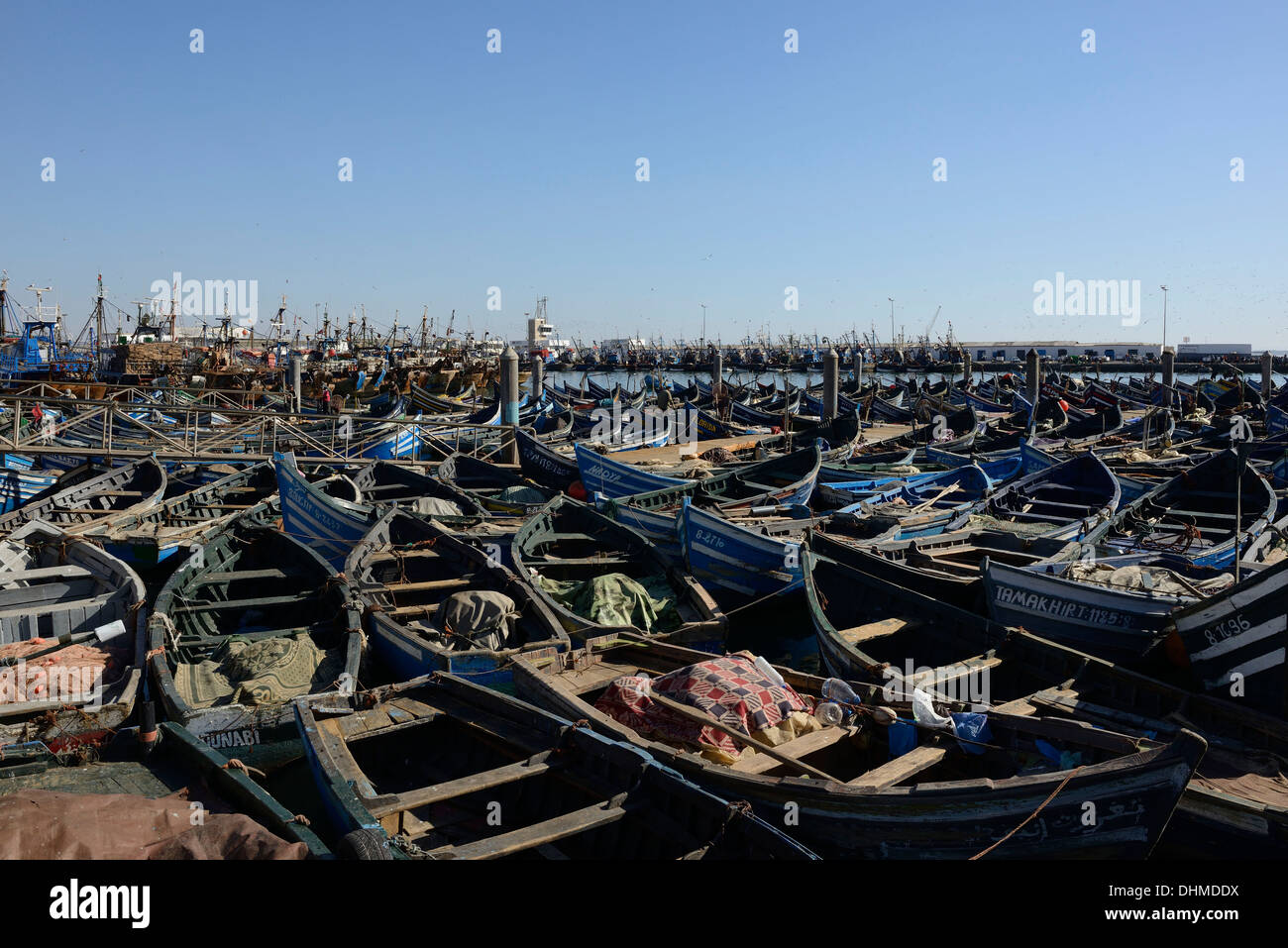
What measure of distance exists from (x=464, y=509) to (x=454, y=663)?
9.20m

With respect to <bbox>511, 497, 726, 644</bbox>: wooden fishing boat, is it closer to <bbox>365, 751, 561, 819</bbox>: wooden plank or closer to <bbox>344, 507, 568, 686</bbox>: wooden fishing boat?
<bbox>344, 507, 568, 686</bbox>: wooden fishing boat

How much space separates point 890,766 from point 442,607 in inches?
285

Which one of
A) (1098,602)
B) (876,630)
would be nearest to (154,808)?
(876,630)

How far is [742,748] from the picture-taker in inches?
322

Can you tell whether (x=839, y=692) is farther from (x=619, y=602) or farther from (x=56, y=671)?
(x=56, y=671)

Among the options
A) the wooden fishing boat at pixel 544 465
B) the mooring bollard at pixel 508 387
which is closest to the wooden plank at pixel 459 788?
the wooden fishing boat at pixel 544 465

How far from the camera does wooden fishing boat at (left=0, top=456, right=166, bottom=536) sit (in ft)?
59.8

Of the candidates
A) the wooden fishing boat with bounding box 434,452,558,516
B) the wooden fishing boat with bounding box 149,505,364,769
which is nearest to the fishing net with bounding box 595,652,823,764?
the wooden fishing boat with bounding box 149,505,364,769
